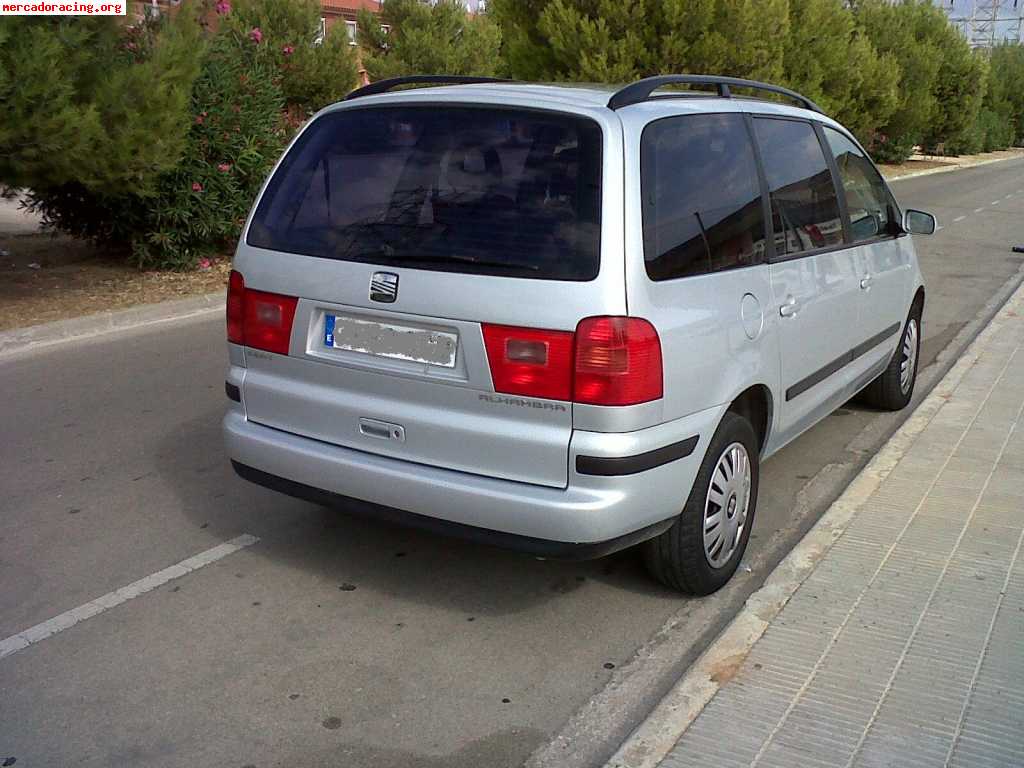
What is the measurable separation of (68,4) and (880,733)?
28.3 ft

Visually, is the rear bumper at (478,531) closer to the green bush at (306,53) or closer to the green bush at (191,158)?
the green bush at (191,158)

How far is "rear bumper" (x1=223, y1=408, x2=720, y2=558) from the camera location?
3479 mm

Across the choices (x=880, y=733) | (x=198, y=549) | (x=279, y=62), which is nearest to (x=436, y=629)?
(x=198, y=549)

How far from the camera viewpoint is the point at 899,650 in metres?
3.65

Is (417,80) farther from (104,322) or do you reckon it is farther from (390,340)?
(104,322)

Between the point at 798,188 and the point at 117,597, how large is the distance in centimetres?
330

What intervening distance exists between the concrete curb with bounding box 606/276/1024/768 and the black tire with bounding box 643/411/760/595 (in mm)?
201

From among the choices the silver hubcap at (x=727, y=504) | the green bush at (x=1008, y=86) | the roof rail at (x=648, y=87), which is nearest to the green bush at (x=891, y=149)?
the green bush at (x=1008, y=86)

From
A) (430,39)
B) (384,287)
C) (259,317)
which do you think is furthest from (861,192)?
(430,39)

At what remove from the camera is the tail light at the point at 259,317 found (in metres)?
3.98

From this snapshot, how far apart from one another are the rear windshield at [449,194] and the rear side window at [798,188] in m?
1.27

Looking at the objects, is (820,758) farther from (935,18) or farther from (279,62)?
(935,18)

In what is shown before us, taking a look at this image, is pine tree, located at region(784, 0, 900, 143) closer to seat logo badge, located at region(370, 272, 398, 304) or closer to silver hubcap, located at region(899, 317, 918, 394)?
silver hubcap, located at region(899, 317, 918, 394)

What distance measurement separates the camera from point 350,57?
64.1ft
